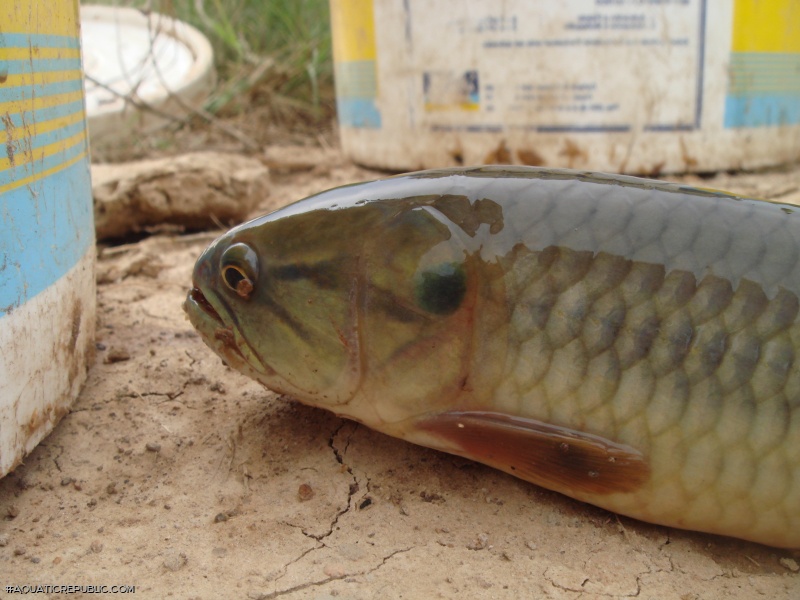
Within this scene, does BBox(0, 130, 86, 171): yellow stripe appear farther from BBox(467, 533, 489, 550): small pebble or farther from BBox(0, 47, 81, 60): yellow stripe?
BBox(467, 533, 489, 550): small pebble

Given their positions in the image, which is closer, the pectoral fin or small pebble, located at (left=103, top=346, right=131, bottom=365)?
the pectoral fin

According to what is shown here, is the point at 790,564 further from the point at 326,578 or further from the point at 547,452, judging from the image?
the point at 326,578

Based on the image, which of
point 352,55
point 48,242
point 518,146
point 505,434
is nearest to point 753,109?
point 518,146

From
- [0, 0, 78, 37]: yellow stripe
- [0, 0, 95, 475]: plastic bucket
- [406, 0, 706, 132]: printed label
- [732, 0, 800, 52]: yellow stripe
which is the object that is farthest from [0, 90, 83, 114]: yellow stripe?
[732, 0, 800, 52]: yellow stripe

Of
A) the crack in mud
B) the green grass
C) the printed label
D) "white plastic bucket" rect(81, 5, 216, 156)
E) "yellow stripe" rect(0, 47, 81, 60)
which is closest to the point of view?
the crack in mud

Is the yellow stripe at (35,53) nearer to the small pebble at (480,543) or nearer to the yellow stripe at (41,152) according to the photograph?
the yellow stripe at (41,152)

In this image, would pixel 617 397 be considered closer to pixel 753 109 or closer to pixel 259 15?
pixel 753 109

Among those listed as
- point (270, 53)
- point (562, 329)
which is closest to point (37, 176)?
point (562, 329)

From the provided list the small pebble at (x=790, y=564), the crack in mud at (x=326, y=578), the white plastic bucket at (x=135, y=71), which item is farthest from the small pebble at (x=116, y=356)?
the white plastic bucket at (x=135, y=71)
